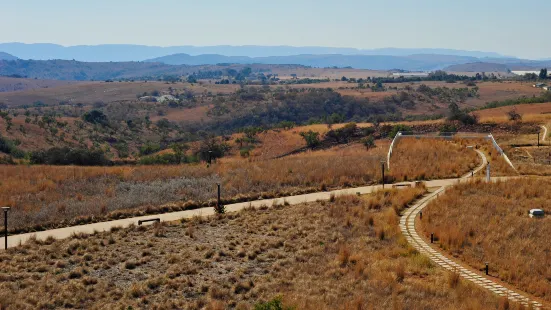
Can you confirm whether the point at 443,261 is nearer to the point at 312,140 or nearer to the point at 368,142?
the point at 368,142

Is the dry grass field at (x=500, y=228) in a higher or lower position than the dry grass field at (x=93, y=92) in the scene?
higher

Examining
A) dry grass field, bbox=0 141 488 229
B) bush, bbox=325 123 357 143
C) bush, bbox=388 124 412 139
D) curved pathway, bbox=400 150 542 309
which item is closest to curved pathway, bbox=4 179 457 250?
dry grass field, bbox=0 141 488 229

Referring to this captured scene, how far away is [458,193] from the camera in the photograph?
79.6 ft

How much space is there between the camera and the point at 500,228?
19.3 m

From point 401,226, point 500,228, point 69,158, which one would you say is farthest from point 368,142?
point 500,228

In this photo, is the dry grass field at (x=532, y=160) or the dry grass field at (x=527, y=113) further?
the dry grass field at (x=527, y=113)

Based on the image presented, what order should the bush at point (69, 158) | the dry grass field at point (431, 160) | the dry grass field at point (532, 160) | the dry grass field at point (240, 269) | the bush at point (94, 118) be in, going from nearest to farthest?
the dry grass field at point (240, 269) → the dry grass field at point (532, 160) → the dry grass field at point (431, 160) → the bush at point (69, 158) → the bush at point (94, 118)

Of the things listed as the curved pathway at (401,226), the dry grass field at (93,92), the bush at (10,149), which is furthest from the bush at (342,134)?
the dry grass field at (93,92)

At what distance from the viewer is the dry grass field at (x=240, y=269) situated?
13680 mm

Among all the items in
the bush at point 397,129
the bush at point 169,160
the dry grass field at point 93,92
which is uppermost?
the bush at point 397,129

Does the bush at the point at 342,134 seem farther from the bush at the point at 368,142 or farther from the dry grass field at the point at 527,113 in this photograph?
the dry grass field at the point at 527,113

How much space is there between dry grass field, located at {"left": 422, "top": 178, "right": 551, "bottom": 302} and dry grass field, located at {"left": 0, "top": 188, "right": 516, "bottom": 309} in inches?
59.0

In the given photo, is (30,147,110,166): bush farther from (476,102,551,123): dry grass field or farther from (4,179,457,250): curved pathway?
(476,102,551,123): dry grass field

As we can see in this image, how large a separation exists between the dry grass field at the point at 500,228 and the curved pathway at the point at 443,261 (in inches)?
17.2
